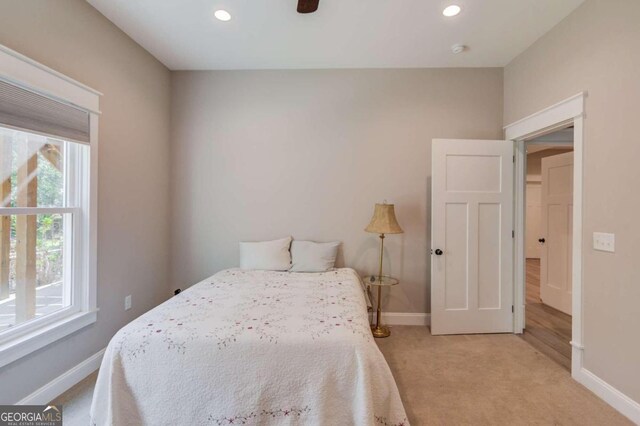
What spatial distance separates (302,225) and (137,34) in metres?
2.34

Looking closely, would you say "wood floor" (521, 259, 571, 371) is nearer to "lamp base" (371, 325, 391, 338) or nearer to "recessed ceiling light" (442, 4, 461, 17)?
"lamp base" (371, 325, 391, 338)

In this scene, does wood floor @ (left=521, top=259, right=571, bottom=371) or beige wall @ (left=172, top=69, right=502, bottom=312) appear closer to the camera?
wood floor @ (left=521, top=259, right=571, bottom=371)

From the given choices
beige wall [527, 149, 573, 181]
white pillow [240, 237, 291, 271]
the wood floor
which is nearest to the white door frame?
the wood floor

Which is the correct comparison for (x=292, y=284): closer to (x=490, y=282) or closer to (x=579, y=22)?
(x=490, y=282)

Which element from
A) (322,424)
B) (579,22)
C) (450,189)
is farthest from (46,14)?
(579,22)

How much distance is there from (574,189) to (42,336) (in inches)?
153

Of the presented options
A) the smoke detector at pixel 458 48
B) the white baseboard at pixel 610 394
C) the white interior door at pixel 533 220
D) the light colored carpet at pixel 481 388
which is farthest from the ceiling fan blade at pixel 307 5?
the white interior door at pixel 533 220

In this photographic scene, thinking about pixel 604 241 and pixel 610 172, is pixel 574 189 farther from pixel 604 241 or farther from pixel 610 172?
pixel 604 241

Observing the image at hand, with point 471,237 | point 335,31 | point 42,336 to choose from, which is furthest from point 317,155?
point 42,336

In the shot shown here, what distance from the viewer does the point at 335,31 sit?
243cm

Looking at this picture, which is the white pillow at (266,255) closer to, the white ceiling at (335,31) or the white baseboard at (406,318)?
the white baseboard at (406,318)

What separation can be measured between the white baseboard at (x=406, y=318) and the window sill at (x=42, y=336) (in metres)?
2.70

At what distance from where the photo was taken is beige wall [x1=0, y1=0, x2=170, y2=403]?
69.0 inches

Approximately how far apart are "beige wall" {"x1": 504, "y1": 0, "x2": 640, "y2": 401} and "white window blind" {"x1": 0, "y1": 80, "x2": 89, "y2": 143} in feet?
12.1
